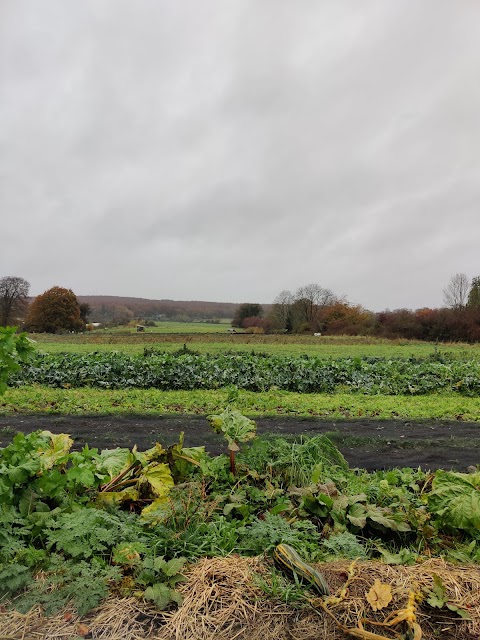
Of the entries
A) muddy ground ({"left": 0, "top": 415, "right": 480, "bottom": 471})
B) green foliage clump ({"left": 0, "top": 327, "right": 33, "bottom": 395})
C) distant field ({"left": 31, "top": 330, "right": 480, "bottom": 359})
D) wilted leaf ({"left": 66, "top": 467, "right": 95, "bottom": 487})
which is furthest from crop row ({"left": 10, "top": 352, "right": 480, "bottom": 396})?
green foliage clump ({"left": 0, "top": 327, "right": 33, "bottom": 395})

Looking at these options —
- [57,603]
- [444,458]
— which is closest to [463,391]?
[444,458]

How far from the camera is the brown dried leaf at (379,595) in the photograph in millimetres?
2293

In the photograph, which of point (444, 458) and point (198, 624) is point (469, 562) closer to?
point (198, 624)

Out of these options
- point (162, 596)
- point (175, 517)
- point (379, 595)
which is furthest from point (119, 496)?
point (379, 595)

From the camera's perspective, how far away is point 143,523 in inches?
118

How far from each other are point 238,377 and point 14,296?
2386 inches

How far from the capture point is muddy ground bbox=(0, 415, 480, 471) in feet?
19.8

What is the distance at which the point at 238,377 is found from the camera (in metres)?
15.2

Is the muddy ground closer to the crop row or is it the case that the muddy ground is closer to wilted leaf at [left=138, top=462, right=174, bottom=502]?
wilted leaf at [left=138, top=462, right=174, bottom=502]

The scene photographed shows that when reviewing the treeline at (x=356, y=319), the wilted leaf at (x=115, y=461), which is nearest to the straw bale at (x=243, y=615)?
the wilted leaf at (x=115, y=461)

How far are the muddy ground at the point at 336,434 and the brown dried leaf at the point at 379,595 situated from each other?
3158 mm

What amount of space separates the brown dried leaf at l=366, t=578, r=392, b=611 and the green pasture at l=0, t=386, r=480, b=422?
300 inches

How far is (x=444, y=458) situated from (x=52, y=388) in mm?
11937

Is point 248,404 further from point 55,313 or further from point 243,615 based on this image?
point 55,313
